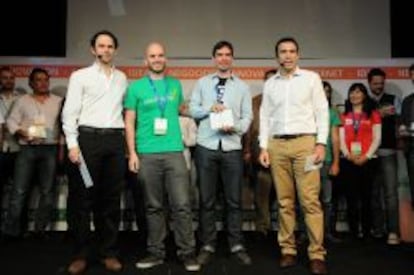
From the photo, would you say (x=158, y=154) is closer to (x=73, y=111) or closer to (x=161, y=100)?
(x=161, y=100)

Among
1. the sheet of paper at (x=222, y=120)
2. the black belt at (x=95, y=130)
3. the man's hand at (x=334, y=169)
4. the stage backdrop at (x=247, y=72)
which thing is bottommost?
the man's hand at (x=334, y=169)

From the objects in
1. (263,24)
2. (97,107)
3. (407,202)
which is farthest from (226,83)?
(407,202)

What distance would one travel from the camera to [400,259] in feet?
12.4

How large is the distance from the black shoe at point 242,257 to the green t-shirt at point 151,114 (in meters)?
0.87

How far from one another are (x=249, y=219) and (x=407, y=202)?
149 cm

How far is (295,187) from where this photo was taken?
3580 mm

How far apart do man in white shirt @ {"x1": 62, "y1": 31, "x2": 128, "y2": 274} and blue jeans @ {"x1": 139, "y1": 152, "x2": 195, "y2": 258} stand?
0.20 metres

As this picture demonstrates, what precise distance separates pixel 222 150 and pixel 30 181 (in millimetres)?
1986

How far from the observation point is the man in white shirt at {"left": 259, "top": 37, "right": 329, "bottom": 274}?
336cm

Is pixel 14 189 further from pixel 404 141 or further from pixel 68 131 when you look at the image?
pixel 404 141

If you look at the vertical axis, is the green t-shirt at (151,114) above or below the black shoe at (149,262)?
above

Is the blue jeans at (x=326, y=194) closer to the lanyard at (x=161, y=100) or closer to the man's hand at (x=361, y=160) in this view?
the man's hand at (x=361, y=160)

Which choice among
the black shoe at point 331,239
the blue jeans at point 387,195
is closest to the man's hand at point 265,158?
the black shoe at point 331,239

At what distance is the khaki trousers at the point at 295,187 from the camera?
132 inches
